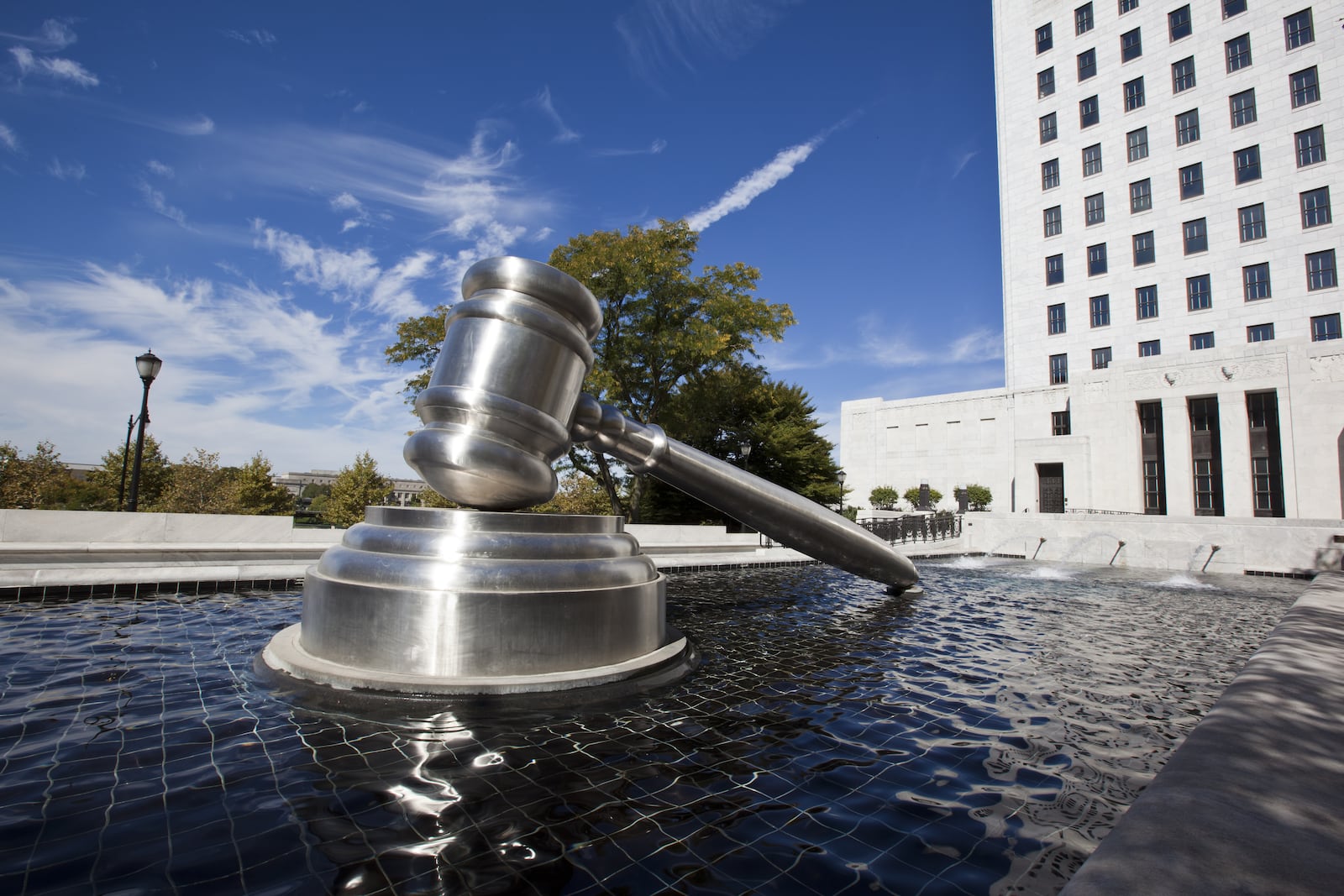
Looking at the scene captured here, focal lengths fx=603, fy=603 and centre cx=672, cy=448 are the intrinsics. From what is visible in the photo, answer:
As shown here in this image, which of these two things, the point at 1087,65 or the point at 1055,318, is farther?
the point at 1087,65

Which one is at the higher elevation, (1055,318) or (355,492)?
(1055,318)

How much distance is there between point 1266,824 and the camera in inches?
55.4

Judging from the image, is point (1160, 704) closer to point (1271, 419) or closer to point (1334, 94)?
point (1271, 419)

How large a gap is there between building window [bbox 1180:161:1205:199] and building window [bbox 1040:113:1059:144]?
Answer: 264 inches

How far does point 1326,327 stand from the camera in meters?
24.4

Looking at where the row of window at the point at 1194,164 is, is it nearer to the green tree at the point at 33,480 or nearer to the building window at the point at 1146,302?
the building window at the point at 1146,302

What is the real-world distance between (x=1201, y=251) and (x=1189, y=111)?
7.04 meters

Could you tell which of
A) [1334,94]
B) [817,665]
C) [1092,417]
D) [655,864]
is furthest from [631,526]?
[1334,94]

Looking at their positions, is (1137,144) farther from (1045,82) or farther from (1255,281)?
(1255,281)

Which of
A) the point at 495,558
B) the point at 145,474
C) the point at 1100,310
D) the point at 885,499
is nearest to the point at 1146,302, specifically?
the point at 1100,310

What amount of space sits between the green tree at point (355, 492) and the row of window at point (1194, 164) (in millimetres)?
35850

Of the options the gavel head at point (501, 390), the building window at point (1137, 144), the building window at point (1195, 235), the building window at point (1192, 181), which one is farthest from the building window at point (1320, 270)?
the gavel head at point (501, 390)

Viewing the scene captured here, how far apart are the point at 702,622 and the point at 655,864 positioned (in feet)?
11.8

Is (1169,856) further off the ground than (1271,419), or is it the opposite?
(1271,419)
